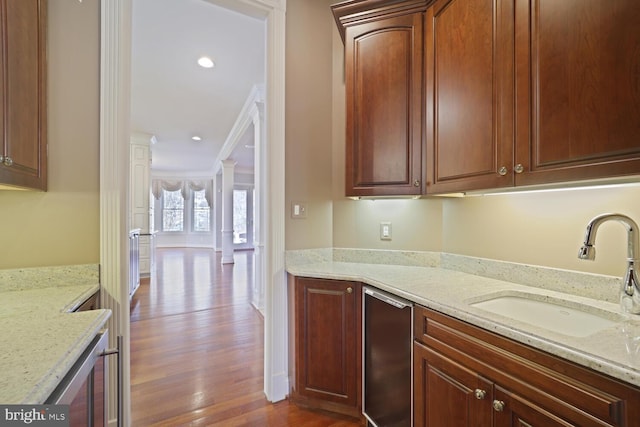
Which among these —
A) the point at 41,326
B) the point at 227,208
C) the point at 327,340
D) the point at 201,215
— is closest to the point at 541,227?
the point at 327,340

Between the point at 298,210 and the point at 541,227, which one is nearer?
the point at 541,227

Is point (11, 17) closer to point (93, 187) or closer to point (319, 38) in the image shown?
point (93, 187)

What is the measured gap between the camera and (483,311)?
1060 mm

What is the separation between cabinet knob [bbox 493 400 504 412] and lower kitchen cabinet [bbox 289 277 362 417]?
789 millimetres

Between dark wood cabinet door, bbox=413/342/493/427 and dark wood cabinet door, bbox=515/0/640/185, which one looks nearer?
dark wood cabinet door, bbox=515/0/640/185

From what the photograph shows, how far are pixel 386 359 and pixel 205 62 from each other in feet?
10.0

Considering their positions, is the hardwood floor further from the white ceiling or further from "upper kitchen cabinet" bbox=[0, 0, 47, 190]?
the white ceiling

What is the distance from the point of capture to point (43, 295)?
1242 mm

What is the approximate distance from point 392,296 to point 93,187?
1.68 m

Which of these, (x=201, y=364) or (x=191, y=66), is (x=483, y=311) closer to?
(x=201, y=364)

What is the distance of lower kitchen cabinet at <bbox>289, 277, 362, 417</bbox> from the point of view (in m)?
1.69

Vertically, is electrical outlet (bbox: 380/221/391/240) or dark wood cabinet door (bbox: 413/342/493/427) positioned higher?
electrical outlet (bbox: 380/221/391/240)

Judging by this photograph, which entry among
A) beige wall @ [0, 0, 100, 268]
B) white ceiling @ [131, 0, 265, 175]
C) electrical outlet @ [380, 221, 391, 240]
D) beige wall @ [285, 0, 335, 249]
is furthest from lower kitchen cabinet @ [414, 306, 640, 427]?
white ceiling @ [131, 0, 265, 175]

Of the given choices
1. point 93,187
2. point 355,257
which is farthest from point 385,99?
point 93,187
